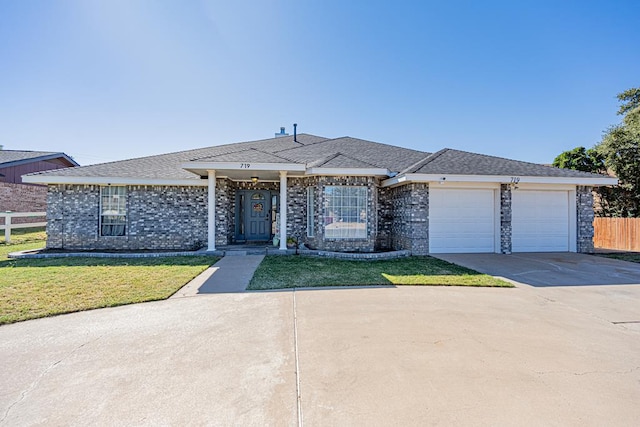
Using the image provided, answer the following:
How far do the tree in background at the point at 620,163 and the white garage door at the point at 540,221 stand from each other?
784 cm

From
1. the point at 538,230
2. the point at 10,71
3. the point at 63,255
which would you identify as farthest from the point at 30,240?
the point at 538,230

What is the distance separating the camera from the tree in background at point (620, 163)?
14766mm

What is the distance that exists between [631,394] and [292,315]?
361 centimetres

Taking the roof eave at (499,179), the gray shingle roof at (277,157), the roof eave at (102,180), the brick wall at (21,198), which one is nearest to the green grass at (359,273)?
the roof eave at (499,179)

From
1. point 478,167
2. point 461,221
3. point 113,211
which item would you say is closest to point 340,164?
point 461,221

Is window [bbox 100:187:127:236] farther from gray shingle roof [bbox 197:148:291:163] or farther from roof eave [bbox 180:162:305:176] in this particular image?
gray shingle roof [bbox 197:148:291:163]

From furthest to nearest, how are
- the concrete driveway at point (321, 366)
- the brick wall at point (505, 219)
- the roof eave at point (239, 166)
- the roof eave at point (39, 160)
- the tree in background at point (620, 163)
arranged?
the roof eave at point (39, 160) → the tree in background at point (620, 163) → the brick wall at point (505, 219) → the roof eave at point (239, 166) → the concrete driveway at point (321, 366)

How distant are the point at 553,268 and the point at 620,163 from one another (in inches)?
490

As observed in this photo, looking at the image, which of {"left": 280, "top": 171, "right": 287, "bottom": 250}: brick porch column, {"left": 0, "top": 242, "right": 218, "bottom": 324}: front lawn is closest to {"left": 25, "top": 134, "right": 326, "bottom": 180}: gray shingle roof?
{"left": 280, "top": 171, "right": 287, "bottom": 250}: brick porch column

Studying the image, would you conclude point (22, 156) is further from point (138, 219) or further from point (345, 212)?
point (345, 212)

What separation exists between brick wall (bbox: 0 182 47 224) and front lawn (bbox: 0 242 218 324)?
12.5m

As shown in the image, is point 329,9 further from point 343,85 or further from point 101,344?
point 101,344

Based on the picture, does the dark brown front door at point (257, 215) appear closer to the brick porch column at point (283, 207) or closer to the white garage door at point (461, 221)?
the brick porch column at point (283, 207)

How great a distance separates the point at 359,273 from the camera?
7094mm
